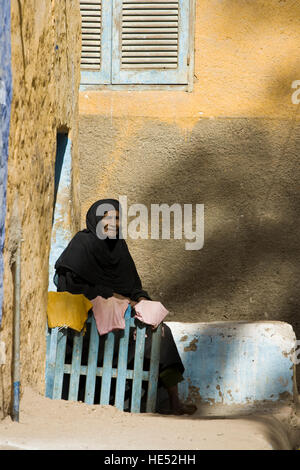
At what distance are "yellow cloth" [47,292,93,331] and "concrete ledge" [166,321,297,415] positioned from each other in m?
0.88

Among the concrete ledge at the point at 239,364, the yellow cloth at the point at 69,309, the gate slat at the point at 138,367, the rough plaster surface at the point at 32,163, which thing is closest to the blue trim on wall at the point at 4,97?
the rough plaster surface at the point at 32,163

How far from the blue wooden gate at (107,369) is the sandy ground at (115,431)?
344 millimetres

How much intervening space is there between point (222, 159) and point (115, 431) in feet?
12.3

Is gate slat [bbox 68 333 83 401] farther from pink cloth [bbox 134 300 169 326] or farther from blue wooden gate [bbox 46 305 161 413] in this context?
pink cloth [bbox 134 300 169 326]

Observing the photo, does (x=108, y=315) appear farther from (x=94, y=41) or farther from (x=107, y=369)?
(x=94, y=41)

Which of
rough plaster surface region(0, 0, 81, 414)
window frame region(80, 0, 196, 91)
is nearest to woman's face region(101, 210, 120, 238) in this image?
rough plaster surface region(0, 0, 81, 414)

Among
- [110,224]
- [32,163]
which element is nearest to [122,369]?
[110,224]

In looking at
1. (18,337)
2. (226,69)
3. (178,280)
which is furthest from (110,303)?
(226,69)

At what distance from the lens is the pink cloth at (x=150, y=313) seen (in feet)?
15.8

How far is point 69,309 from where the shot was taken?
188 inches

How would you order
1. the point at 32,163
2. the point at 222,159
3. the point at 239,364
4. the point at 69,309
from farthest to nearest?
the point at 222,159
the point at 239,364
the point at 69,309
the point at 32,163

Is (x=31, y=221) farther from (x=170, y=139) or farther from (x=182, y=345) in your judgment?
(x=170, y=139)

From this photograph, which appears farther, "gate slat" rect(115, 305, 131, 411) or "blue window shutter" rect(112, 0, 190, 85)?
"blue window shutter" rect(112, 0, 190, 85)

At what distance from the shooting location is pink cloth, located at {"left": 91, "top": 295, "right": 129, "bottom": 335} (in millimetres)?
4793
